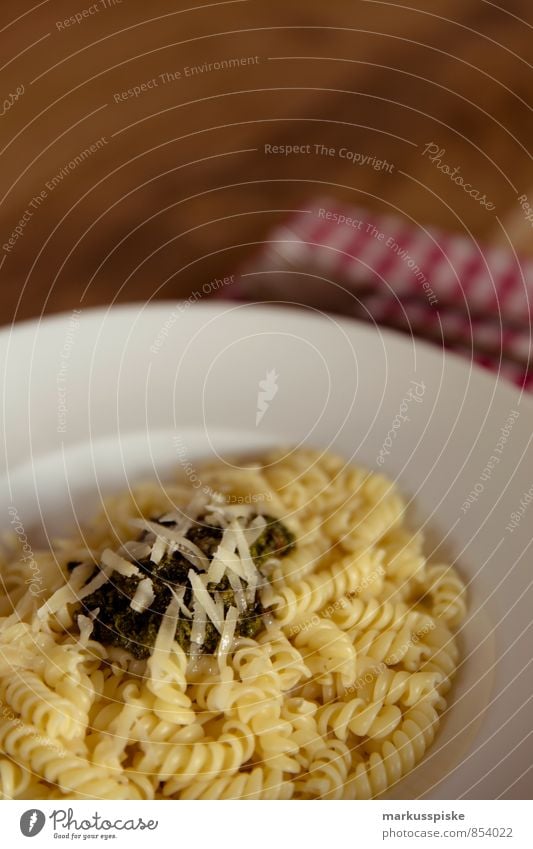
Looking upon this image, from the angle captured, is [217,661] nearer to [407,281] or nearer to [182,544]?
[182,544]

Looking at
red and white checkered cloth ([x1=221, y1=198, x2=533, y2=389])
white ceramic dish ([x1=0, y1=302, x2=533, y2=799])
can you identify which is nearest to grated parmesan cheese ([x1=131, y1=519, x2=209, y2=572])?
white ceramic dish ([x1=0, y1=302, x2=533, y2=799])

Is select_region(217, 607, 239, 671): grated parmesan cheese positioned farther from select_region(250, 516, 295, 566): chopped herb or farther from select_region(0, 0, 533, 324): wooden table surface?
select_region(0, 0, 533, 324): wooden table surface

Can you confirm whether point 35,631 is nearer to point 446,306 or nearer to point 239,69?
point 446,306

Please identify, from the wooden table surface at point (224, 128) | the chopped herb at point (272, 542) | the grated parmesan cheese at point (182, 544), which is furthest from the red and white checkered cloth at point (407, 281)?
the grated parmesan cheese at point (182, 544)
